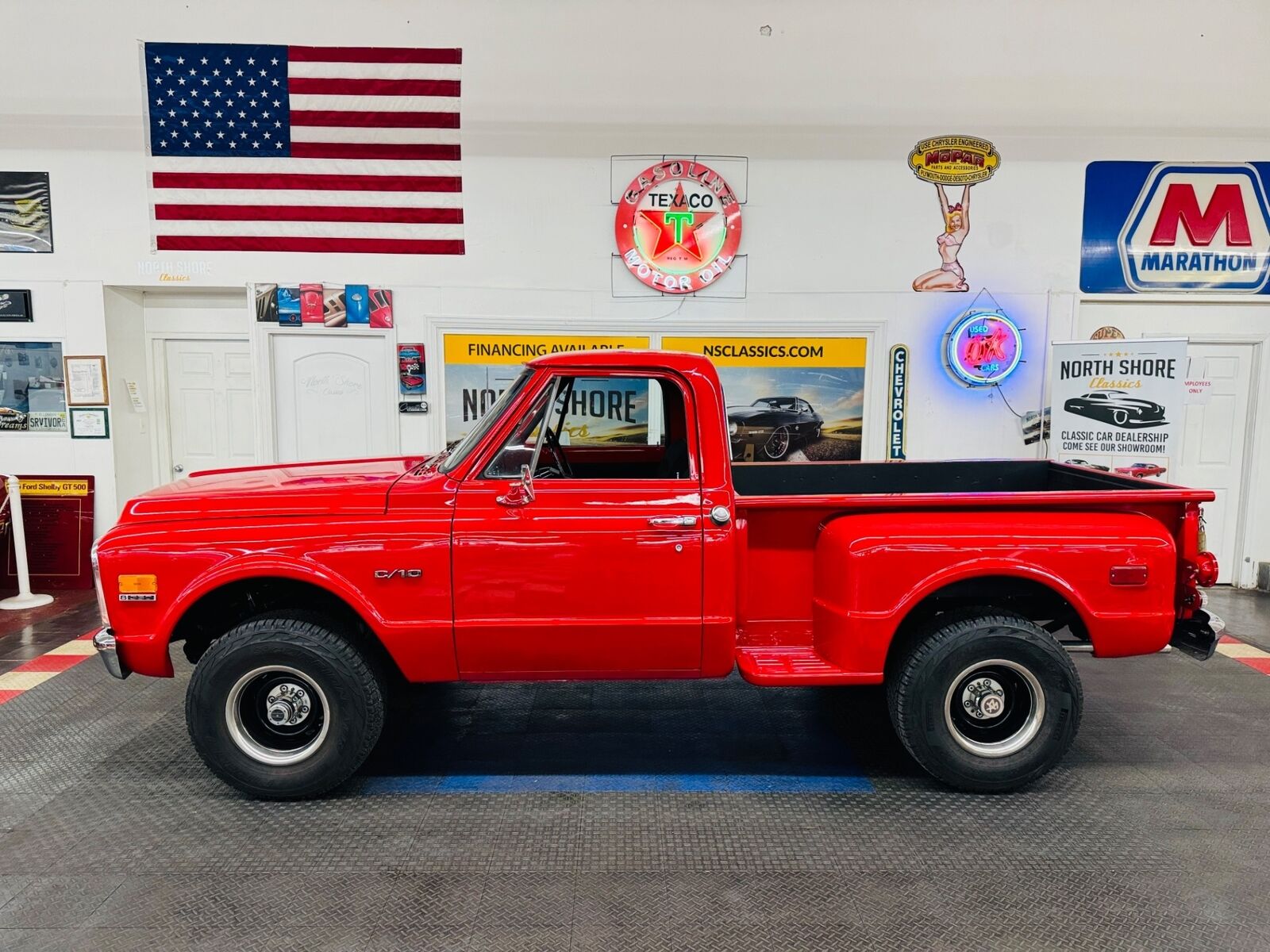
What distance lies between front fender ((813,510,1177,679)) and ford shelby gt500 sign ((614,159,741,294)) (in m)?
3.88

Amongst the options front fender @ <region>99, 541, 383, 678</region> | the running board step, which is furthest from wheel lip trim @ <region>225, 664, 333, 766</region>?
the running board step

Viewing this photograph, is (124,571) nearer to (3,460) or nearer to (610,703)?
(610,703)

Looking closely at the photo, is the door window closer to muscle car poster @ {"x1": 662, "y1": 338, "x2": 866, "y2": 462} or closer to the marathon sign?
muscle car poster @ {"x1": 662, "y1": 338, "x2": 866, "y2": 462}

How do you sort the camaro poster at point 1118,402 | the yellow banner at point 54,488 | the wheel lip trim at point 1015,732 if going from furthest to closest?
the yellow banner at point 54,488 → the camaro poster at point 1118,402 → the wheel lip trim at point 1015,732

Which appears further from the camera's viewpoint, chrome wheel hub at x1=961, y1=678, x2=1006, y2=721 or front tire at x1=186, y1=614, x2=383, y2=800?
chrome wheel hub at x1=961, y1=678, x2=1006, y2=721

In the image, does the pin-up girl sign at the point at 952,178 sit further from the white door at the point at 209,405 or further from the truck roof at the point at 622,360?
the white door at the point at 209,405

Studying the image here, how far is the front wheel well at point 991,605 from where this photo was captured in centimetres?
353

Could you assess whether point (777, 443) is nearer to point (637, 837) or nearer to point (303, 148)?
point (637, 837)

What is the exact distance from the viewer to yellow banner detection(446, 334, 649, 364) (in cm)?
684

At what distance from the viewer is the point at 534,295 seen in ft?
22.4

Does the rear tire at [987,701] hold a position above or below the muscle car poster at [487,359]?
below

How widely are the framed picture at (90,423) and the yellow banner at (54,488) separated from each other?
1.38 feet

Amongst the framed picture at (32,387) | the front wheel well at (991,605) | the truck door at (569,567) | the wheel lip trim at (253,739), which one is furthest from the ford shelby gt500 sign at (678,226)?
the framed picture at (32,387)

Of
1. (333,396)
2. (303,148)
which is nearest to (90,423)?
(333,396)
